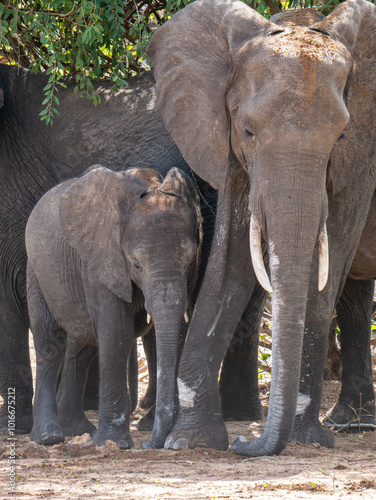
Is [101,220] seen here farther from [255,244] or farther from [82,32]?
[82,32]

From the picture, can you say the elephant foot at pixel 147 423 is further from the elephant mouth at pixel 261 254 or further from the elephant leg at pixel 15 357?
the elephant mouth at pixel 261 254

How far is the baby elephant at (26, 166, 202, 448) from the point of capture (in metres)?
5.44

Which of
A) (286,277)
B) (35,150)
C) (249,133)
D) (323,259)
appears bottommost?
(286,277)

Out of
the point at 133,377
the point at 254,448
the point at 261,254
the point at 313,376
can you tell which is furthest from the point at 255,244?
the point at 133,377

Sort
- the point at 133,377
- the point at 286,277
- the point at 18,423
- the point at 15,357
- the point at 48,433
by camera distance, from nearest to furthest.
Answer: the point at 286,277 → the point at 48,433 → the point at 18,423 → the point at 15,357 → the point at 133,377

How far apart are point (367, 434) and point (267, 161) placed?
2.16m

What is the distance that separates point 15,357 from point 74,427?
993 mm

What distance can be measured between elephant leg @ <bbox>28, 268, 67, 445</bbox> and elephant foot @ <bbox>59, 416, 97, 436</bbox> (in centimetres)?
18

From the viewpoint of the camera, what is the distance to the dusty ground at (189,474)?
166 inches

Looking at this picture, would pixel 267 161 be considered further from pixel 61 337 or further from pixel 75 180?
pixel 61 337

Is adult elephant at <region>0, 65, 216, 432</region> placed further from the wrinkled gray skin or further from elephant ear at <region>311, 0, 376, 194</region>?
elephant ear at <region>311, 0, 376, 194</region>

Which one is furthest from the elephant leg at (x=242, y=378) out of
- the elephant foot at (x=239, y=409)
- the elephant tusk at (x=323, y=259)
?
the elephant tusk at (x=323, y=259)

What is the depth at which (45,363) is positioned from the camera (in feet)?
20.1

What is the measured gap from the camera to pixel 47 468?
16.0ft
